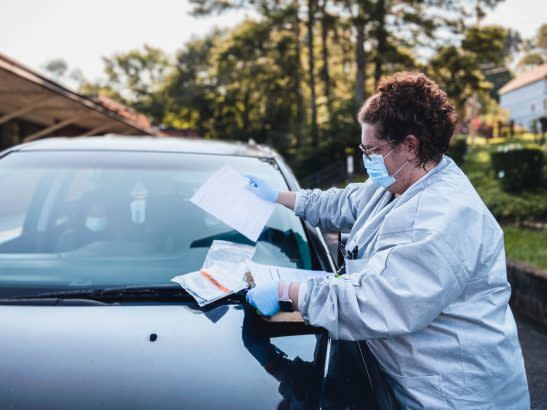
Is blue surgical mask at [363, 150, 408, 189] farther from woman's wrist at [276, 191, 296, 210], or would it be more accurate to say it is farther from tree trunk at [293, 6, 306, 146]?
tree trunk at [293, 6, 306, 146]

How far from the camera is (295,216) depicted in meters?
2.37

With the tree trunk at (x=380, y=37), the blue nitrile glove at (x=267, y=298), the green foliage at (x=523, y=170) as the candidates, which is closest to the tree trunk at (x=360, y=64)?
the tree trunk at (x=380, y=37)

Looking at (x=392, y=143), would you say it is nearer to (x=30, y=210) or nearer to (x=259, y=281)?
(x=259, y=281)

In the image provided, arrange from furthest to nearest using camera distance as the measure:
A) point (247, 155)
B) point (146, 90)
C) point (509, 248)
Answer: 1. point (146, 90)
2. point (509, 248)
3. point (247, 155)

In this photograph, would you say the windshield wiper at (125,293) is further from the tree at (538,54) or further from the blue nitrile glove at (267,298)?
the tree at (538,54)

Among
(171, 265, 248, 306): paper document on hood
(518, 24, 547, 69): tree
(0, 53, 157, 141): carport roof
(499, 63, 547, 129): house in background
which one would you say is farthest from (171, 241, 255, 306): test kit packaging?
(518, 24, 547, 69): tree

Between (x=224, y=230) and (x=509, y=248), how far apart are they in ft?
14.9

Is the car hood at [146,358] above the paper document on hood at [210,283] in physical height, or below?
below

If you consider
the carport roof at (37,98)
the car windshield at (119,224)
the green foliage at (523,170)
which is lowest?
the green foliage at (523,170)

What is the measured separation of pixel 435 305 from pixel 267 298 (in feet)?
1.68

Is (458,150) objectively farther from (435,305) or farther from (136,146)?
(435,305)

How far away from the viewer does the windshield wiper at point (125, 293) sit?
1764 mm

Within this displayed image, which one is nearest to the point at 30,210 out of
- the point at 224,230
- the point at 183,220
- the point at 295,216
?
the point at 183,220

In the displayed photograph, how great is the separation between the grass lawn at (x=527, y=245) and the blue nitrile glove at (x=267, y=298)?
3962mm
